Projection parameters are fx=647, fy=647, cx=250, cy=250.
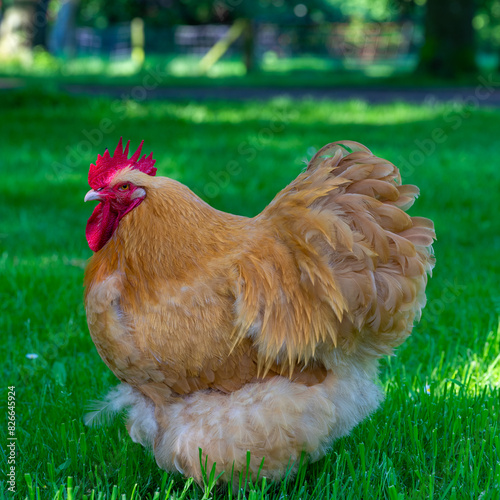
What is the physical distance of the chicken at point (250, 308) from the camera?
2807mm

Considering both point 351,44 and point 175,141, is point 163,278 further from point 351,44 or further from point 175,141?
point 351,44

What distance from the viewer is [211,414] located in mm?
2818

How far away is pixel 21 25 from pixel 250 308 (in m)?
25.1

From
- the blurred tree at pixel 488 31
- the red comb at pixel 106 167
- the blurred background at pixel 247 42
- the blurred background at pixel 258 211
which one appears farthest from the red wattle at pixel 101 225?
the blurred tree at pixel 488 31

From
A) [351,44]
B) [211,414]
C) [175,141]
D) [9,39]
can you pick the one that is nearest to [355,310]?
[211,414]

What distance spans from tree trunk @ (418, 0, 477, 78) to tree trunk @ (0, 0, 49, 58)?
552 inches

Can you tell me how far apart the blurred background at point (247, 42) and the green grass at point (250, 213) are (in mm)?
10357

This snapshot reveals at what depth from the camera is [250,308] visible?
2.83 meters

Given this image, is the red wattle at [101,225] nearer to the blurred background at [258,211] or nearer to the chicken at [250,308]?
the chicken at [250,308]

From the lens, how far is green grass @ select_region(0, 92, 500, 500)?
3.13 m

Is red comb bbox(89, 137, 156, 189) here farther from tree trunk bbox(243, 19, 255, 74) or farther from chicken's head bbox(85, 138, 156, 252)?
tree trunk bbox(243, 19, 255, 74)

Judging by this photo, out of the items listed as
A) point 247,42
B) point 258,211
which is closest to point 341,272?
point 258,211
